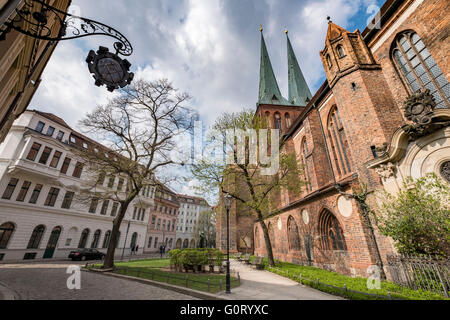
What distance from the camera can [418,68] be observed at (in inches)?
379

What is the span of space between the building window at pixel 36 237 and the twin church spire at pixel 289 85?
111ft

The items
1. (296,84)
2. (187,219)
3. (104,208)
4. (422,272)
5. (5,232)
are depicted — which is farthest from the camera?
(187,219)

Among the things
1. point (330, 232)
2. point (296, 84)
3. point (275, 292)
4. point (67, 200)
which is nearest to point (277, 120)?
point (296, 84)

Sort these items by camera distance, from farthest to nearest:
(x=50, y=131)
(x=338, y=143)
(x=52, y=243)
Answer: (x=50, y=131), (x=52, y=243), (x=338, y=143)

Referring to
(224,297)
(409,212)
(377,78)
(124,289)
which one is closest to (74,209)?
(124,289)

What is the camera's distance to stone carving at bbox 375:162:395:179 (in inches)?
333

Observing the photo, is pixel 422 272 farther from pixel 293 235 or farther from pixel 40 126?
pixel 40 126

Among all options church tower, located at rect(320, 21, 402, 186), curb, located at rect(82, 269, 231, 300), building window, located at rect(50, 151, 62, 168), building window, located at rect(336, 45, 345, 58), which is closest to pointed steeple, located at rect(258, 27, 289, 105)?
building window, located at rect(336, 45, 345, 58)

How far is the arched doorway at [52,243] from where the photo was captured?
18.9 meters

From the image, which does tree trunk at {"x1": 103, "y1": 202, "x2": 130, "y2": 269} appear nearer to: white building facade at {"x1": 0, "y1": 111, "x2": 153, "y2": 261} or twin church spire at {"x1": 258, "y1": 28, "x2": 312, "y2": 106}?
white building facade at {"x1": 0, "y1": 111, "x2": 153, "y2": 261}

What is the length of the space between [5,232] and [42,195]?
152 inches

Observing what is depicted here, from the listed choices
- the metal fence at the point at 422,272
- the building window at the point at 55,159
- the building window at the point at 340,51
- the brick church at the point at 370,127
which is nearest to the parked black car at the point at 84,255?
the building window at the point at 55,159

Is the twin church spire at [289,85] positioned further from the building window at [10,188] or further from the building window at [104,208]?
the building window at [10,188]
